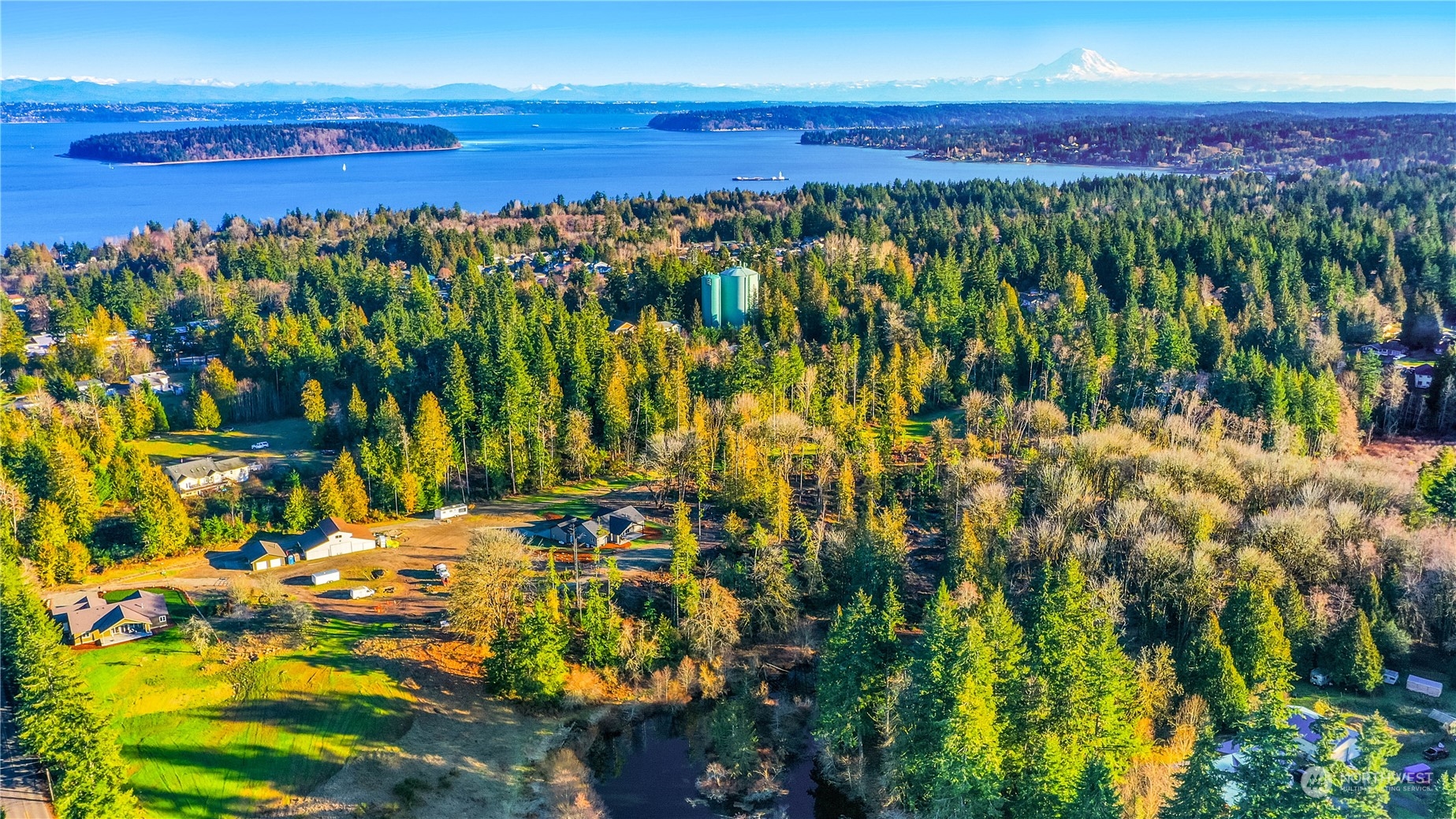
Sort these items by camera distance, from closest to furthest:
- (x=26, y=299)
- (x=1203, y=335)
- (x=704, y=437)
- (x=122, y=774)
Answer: (x=122, y=774) → (x=704, y=437) → (x=1203, y=335) → (x=26, y=299)

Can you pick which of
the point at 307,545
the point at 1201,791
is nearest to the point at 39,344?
the point at 307,545

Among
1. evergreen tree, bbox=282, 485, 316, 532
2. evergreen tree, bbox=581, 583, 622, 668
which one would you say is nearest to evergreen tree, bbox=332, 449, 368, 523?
evergreen tree, bbox=282, 485, 316, 532

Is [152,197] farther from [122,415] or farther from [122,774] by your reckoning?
[122,774]

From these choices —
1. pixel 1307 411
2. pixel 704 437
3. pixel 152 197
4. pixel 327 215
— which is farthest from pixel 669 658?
pixel 152 197

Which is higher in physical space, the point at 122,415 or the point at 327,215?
the point at 327,215

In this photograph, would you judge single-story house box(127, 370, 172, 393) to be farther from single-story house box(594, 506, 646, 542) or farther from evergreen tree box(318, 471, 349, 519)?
single-story house box(594, 506, 646, 542)

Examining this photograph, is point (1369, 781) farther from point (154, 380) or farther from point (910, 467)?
point (154, 380)
